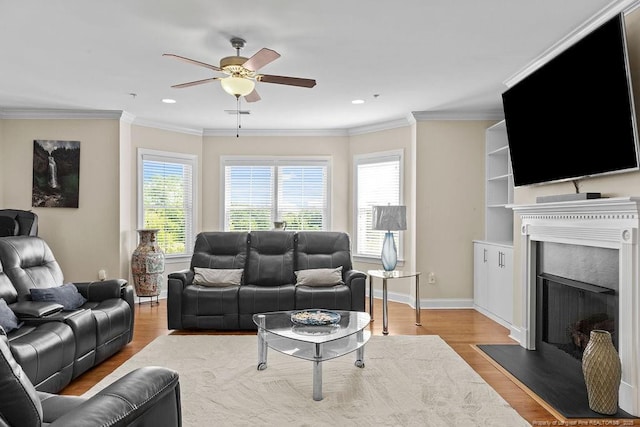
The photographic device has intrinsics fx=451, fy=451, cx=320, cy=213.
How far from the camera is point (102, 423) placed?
1.43 metres

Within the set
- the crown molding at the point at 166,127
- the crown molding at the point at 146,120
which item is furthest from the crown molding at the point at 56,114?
the crown molding at the point at 166,127

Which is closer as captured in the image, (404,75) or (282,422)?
(282,422)

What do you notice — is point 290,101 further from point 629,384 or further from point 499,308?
point 629,384

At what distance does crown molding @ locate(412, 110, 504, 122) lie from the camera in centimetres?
597

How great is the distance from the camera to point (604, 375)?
279 cm

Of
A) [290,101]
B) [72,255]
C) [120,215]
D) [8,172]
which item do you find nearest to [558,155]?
[290,101]

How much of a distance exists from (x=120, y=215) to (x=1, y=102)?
192cm

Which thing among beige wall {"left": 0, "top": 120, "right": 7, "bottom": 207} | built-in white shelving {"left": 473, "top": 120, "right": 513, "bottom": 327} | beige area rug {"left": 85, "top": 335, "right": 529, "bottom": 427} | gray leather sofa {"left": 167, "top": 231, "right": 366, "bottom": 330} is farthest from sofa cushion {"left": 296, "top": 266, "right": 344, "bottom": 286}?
beige wall {"left": 0, "top": 120, "right": 7, "bottom": 207}

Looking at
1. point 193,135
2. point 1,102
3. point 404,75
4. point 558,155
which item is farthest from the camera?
point 193,135

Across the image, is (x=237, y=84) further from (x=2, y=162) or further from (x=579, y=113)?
(x=2, y=162)

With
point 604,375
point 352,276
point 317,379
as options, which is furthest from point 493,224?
point 317,379

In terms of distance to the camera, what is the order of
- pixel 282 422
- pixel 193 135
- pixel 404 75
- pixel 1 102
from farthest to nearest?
pixel 193 135
pixel 1 102
pixel 404 75
pixel 282 422

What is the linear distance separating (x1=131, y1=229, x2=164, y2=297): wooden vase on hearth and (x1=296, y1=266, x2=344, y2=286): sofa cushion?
7.20 ft

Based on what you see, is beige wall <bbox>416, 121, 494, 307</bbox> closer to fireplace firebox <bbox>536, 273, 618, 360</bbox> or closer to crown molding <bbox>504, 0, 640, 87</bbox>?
crown molding <bbox>504, 0, 640, 87</bbox>
